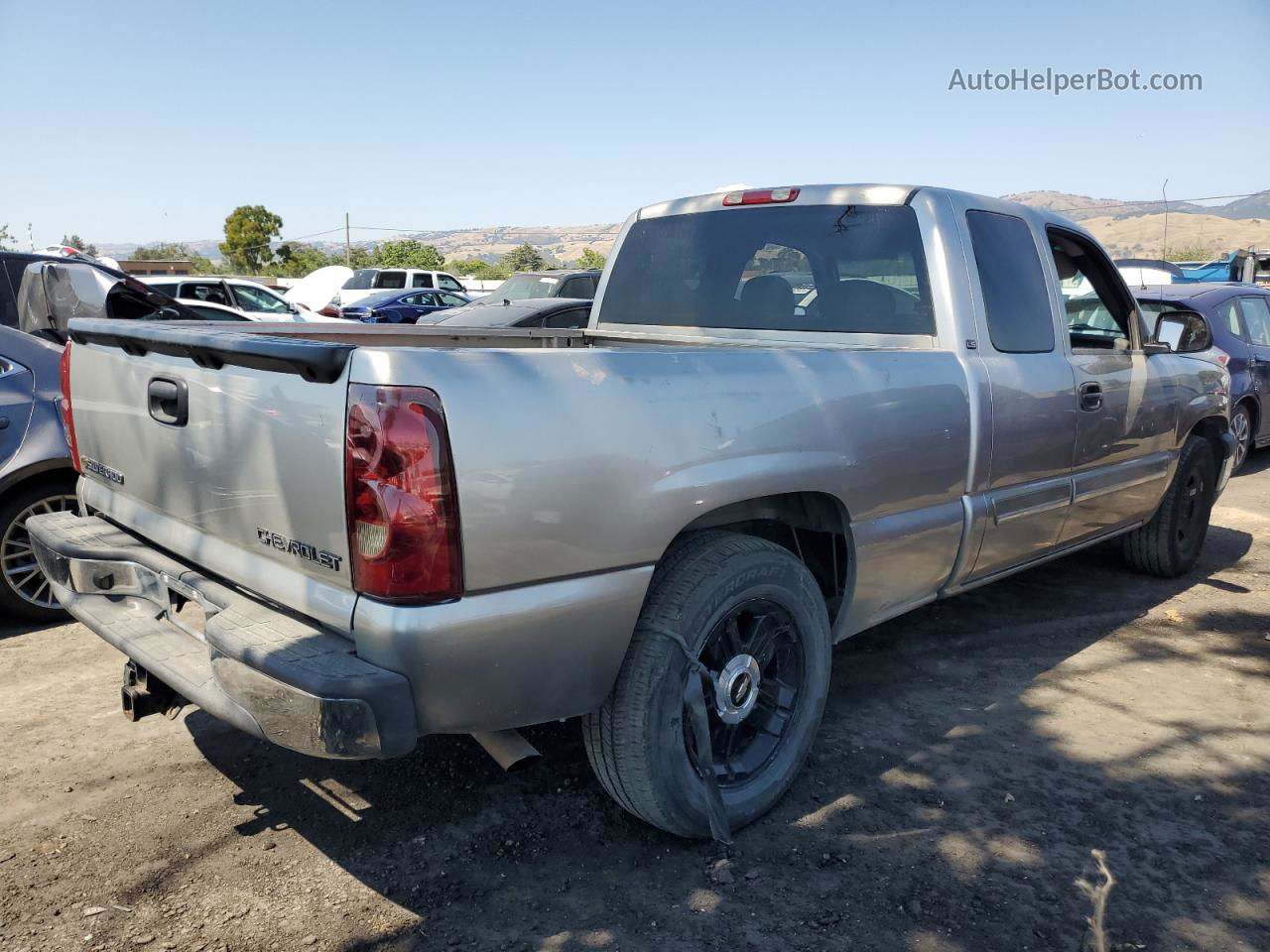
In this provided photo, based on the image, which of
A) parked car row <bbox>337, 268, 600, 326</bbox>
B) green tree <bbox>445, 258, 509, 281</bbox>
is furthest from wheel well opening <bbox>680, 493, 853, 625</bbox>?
green tree <bbox>445, 258, 509, 281</bbox>

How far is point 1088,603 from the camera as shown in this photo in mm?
5246

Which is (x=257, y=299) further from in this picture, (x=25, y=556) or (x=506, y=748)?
(x=506, y=748)

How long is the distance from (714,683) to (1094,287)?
320cm

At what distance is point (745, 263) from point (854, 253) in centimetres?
48

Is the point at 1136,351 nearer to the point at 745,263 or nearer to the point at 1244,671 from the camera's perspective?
the point at 1244,671

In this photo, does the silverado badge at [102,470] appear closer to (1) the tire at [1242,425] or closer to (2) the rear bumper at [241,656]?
(2) the rear bumper at [241,656]

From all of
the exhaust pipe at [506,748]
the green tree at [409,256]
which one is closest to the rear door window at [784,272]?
the exhaust pipe at [506,748]

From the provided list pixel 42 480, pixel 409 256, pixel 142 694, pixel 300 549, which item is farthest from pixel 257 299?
pixel 409 256

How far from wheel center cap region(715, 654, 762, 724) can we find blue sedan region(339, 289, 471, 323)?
16488 mm

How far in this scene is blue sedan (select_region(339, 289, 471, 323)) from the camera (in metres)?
19.2

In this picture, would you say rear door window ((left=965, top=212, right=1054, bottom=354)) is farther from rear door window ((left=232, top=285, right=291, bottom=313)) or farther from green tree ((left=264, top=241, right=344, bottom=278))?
green tree ((left=264, top=241, right=344, bottom=278))

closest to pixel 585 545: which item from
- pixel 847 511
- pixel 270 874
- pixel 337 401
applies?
pixel 337 401

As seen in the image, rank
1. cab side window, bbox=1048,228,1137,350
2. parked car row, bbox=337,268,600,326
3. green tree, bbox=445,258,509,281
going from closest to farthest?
cab side window, bbox=1048,228,1137,350 < parked car row, bbox=337,268,600,326 < green tree, bbox=445,258,509,281

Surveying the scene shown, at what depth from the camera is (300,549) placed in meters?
2.35
